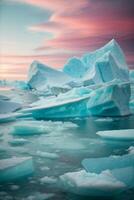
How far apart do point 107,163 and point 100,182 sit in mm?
320

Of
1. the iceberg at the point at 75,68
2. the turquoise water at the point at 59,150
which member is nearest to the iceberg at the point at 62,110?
the turquoise water at the point at 59,150

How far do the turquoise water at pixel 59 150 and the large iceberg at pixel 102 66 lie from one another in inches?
88.0

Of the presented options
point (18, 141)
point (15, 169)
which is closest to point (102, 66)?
point (18, 141)

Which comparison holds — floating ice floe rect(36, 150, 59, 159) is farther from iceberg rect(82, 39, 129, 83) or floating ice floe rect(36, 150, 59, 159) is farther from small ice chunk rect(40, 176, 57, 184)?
iceberg rect(82, 39, 129, 83)

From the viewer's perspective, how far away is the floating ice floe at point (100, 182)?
1812 mm

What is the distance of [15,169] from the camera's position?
80.6 inches

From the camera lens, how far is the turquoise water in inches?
73.6

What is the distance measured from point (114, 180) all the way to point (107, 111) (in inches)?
96.0

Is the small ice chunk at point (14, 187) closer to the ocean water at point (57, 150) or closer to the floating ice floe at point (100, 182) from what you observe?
the ocean water at point (57, 150)

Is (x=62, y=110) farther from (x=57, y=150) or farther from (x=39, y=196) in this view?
(x=39, y=196)

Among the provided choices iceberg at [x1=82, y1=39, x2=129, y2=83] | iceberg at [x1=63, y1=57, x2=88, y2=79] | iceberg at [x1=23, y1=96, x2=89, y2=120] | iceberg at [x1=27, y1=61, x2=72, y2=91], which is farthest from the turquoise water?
iceberg at [x1=63, y1=57, x2=88, y2=79]

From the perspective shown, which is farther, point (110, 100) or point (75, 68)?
point (75, 68)

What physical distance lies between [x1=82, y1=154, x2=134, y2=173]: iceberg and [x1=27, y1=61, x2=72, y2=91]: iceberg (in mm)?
5198

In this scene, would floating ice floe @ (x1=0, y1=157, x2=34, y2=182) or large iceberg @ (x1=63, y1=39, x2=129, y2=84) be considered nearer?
floating ice floe @ (x1=0, y1=157, x2=34, y2=182)
